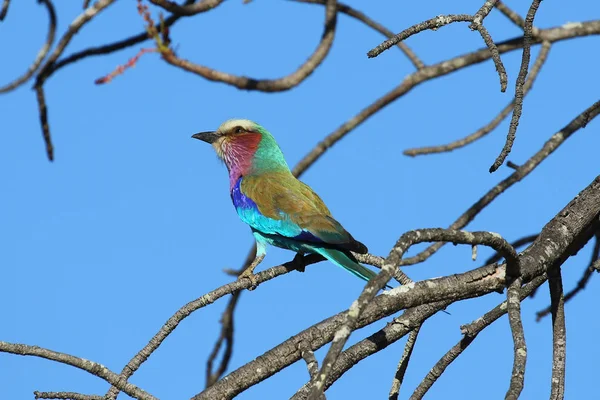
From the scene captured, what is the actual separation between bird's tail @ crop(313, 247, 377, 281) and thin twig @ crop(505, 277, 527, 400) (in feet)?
5.56

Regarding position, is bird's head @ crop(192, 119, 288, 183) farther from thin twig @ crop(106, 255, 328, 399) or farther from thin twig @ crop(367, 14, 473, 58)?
thin twig @ crop(367, 14, 473, 58)

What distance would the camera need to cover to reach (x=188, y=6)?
5613 millimetres

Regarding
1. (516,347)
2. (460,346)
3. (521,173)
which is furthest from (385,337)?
(521,173)

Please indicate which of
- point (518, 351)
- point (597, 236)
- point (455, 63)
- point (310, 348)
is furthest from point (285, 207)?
point (518, 351)

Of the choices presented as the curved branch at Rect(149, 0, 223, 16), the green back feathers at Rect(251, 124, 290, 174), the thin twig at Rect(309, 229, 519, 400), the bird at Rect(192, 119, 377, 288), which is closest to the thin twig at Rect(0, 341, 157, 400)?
the thin twig at Rect(309, 229, 519, 400)

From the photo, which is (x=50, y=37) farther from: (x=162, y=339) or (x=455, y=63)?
(x=162, y=339)

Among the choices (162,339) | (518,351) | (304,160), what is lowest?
(518,351)

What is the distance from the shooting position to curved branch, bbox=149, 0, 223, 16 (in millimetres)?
5527

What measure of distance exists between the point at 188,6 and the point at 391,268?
3853 mm

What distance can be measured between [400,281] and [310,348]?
2.51ft

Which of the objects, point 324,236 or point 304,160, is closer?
point 324,236

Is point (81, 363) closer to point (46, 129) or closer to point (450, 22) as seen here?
point (450, 22)

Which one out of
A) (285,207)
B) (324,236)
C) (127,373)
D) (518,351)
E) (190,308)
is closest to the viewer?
(518,351)

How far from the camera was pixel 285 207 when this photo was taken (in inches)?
201
